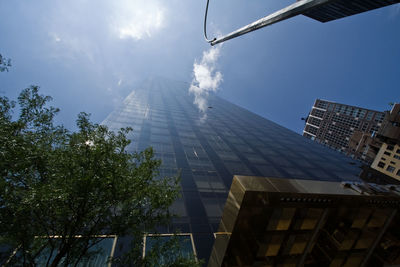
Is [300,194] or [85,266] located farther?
[85,266]

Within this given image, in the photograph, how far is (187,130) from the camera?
35.4m

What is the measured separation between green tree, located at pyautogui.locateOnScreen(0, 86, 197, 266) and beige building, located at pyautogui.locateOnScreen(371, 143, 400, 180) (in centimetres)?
7426

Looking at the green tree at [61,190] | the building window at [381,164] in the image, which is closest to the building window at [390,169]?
the building window at [381,164]

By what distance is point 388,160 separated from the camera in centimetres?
5109

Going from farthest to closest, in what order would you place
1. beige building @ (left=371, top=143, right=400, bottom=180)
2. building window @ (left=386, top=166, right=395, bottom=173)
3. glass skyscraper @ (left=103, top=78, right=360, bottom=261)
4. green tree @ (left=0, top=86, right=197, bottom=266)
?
building window @ (left=386, top=166, right=395, bottom=173) → beige building @ (left=371, top=143, right=400, bottom=180) → glass skyscraper @ (left=103, top=78, right=360, bottom=261) → green tree @ (left=0, top=86, right=197, bottom=266)

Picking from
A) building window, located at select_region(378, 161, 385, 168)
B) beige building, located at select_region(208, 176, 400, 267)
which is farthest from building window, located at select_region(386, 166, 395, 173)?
beige building, located at select_region(208, 176, 400, 267)

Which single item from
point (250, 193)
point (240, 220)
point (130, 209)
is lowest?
point (130, 209)

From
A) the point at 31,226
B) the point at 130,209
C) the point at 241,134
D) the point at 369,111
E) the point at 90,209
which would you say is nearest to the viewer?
the point at 31,226

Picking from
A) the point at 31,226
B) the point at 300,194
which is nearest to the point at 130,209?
A: the point at 31,226

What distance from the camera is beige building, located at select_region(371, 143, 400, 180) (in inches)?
1931

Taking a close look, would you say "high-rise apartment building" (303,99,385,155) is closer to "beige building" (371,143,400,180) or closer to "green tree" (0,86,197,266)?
"beige building" (371,143,400,180)

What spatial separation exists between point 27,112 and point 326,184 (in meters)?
16.0

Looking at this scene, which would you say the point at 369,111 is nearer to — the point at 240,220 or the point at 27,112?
the point at 240,220

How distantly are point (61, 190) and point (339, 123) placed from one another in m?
143
